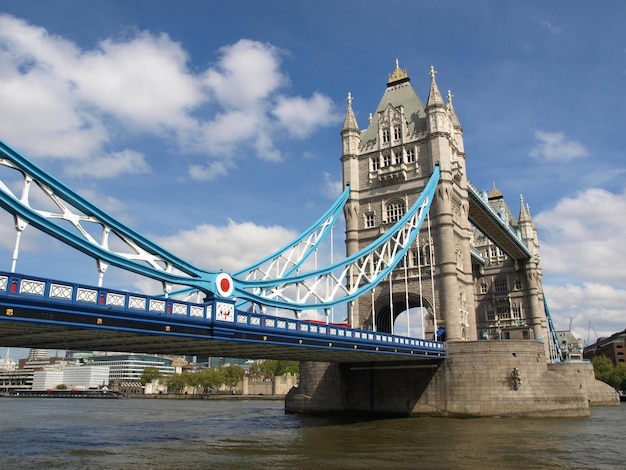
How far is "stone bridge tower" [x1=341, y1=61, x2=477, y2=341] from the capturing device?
147ft

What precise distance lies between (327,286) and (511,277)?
4911cm

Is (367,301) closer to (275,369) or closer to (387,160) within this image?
(387,160)

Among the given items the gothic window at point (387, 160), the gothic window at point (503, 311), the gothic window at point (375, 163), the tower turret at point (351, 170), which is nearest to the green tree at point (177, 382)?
the gothic window at point (503, 311)

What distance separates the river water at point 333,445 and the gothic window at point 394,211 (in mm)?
17556

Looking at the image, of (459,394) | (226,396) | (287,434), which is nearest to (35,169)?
(287,434)

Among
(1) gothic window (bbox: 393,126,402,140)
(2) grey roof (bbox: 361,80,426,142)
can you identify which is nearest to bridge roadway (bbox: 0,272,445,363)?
(1) gothic window (bbox: 393,126,402,140)

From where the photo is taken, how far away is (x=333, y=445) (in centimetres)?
2498

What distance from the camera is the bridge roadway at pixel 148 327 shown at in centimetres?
1698

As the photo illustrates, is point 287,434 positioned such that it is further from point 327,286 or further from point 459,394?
point 459,394

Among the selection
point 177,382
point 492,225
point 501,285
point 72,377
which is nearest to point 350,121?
point 492,225

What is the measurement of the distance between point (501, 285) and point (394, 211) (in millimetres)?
36245

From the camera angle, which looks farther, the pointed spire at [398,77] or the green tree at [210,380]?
the green tree at [210,380]

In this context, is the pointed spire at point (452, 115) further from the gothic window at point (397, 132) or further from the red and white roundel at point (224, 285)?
the red and white roundel at point (224, 285)

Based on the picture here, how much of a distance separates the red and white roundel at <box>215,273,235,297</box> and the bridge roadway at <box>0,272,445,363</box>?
0.53m
